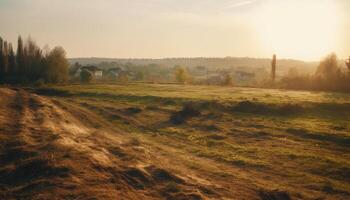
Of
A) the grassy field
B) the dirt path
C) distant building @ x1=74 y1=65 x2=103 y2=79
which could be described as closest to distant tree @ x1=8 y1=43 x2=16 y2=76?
distant building @ x1=74 y1=65 x2=103 y2=79

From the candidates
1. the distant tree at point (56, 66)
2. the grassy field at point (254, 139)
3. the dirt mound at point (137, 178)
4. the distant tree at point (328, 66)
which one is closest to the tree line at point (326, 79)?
the distant tree at point (328, 66)

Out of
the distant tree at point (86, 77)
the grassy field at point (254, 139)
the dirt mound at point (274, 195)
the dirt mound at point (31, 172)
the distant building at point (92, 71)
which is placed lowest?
the dirt mound at point (274, 195)

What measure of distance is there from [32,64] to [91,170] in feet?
274

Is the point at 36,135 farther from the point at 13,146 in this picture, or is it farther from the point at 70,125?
the point at 70,125

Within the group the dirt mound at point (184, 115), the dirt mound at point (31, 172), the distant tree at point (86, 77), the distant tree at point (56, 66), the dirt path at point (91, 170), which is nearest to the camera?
the dirt path at point (91, 170)

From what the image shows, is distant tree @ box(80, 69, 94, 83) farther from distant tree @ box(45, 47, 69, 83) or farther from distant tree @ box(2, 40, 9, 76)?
distant tree @ box(2, 40, 9, 76)

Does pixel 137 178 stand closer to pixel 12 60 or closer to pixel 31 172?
pixel 31 172

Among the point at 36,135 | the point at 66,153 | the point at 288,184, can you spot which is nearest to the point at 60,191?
the point at 66,153

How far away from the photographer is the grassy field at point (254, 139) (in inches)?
756

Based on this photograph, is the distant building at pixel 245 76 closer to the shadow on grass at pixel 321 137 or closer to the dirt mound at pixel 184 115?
the dirt mound at pixel 184 115

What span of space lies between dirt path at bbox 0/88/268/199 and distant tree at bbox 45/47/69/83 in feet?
224

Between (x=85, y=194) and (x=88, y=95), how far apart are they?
150 feet

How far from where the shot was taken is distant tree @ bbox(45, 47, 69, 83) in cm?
9125

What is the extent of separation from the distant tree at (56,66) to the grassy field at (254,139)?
43.9 metres
